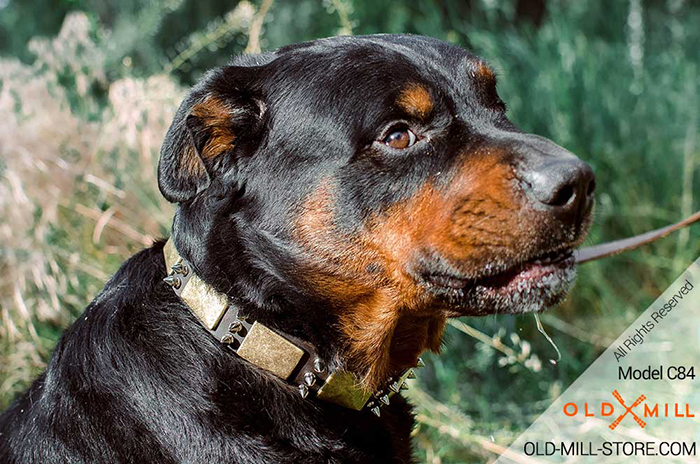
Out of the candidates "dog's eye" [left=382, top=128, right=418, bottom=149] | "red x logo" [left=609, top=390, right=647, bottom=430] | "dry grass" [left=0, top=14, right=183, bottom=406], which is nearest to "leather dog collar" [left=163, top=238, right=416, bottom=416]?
"dog's eye" [left=382, top=128, right=418, bottom=149]

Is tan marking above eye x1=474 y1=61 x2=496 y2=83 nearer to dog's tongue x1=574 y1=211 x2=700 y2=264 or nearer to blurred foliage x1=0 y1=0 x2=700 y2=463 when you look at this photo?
dog's tongue x1=574 y1=211 x2=700 y2=264

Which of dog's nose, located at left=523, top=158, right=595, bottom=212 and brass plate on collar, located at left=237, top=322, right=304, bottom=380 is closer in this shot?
dog's nose, located at left=523, top=158, right=595, bottom=212

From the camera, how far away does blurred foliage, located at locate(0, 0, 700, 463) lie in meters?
4.88

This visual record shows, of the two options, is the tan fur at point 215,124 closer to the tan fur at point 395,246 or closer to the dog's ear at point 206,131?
the dog's ear at point 206,131

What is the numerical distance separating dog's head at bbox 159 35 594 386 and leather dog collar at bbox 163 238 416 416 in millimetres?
65

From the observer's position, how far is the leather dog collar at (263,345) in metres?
2.62

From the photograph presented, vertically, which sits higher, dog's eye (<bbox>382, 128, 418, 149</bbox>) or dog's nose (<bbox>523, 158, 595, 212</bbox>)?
dog's eye (<bbox>382, 128, 418, 149</bbox>)

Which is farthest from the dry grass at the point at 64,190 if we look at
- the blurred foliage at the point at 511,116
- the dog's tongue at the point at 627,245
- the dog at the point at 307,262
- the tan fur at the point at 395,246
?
the dog's tongue at the point at 627,245

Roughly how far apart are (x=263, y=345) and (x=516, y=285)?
2.76 feet

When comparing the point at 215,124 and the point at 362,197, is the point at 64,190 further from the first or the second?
the point at 362,197

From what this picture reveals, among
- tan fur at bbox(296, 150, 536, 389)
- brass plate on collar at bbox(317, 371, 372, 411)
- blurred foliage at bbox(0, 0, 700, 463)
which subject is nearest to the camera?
tan fur at bbox(296, 150, 536, 389)

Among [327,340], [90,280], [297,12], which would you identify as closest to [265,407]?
[327,340]

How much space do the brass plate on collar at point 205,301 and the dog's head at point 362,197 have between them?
0.04m

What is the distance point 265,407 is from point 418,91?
115cm
